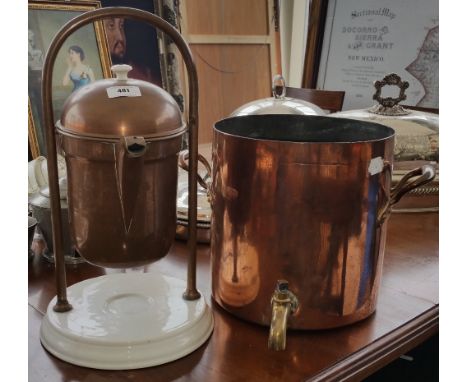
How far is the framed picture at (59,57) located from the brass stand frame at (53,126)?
126 cm

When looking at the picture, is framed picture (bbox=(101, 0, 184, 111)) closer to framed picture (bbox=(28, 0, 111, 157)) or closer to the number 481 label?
framed picture (bbox=(28, 0, 111, 157))

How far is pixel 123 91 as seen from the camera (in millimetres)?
624

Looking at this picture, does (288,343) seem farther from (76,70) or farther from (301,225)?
(76,70)

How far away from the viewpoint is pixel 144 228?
652 mm

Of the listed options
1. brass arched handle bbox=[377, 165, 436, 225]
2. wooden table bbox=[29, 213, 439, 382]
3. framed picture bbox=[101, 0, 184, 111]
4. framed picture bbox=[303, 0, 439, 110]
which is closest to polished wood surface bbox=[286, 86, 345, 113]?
framed picture bbox=[303, 0, 439, 110]

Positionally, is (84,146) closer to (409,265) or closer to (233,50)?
(409,265)

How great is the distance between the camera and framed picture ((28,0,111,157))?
6.17ft

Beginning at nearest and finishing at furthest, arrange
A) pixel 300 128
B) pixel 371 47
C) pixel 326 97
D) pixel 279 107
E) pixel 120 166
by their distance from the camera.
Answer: pixel 120 166, pixel 300 128, pixel 279 107, pixel 326 97, pixel 371 47

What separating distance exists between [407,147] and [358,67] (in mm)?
1465

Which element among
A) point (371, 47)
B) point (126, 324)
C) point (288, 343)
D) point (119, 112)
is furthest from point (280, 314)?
point (371, 47)

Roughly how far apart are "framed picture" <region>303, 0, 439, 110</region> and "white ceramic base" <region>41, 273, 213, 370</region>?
6.01ft

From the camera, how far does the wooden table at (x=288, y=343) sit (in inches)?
23.3

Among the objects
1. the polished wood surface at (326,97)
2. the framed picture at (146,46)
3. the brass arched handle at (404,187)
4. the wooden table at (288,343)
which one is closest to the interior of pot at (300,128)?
the brass arched handle at (404,187)

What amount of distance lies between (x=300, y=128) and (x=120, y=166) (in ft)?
1.08
